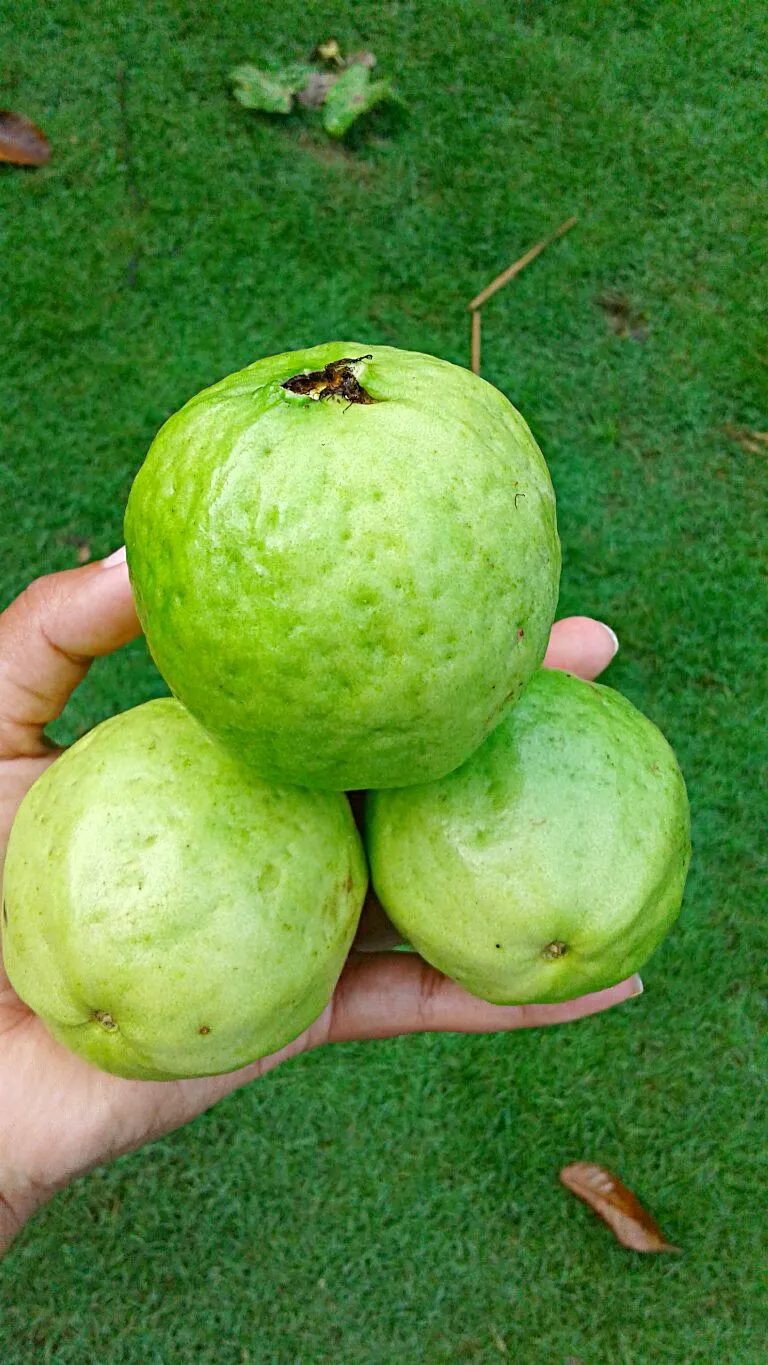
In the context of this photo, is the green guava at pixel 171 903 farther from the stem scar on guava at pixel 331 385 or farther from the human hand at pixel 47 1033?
the stem scar on guava at pixel 331 385

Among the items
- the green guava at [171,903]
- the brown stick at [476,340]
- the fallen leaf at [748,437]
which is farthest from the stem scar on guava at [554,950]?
the fallen leaf at [748,437]

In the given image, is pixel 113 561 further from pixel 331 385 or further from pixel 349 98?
pixel 349 98

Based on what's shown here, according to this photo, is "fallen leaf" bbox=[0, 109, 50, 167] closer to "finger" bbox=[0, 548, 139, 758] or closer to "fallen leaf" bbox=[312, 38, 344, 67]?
"fallen leaf" bbox=[312, 38, 344, 67]

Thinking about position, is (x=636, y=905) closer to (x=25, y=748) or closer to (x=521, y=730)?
(x=521, y=730)

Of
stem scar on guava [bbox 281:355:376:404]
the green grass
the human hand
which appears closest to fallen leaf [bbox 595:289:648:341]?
the green grass

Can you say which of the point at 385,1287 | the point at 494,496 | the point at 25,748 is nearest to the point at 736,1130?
the point at 385,1287

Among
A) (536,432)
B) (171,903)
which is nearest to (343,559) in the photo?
(171,903)
